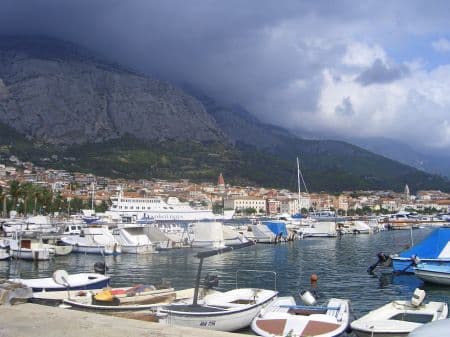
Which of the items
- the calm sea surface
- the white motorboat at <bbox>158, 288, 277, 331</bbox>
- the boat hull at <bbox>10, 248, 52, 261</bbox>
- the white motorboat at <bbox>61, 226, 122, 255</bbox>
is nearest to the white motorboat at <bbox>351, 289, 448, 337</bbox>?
the calm sea surface

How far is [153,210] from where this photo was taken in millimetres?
131500

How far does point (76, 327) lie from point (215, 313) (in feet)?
20.3

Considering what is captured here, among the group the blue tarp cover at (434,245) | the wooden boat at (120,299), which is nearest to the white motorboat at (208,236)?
the blue tarp cover at (434,245)

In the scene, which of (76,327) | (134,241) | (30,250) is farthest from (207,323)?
(134,241)

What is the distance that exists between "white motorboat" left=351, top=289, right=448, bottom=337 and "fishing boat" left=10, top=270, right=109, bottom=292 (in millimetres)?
12909

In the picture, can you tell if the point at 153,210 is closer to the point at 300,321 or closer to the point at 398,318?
the point at 398,318

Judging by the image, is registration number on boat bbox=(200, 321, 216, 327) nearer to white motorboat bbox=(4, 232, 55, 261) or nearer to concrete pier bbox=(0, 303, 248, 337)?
concrete pier bbox=(0, 303, 248, 337)

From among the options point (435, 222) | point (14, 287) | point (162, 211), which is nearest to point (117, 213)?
point (162, 211)

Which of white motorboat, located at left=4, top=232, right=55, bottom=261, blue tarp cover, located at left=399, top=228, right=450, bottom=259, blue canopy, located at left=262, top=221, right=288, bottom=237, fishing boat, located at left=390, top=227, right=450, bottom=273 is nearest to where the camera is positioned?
fishing boat, located at left=390, top=227, right=450, bottom=273

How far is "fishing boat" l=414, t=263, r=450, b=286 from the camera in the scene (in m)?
28.6

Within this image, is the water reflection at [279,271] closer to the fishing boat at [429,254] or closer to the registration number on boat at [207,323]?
the fishing boat at [429,254]

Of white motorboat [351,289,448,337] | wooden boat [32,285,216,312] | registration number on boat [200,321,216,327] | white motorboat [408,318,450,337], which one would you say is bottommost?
white motorboat [351,289,448,337]

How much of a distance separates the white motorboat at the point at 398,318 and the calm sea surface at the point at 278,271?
2.87 m

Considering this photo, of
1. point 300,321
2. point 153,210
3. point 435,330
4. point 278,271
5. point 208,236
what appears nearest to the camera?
point 435,330
